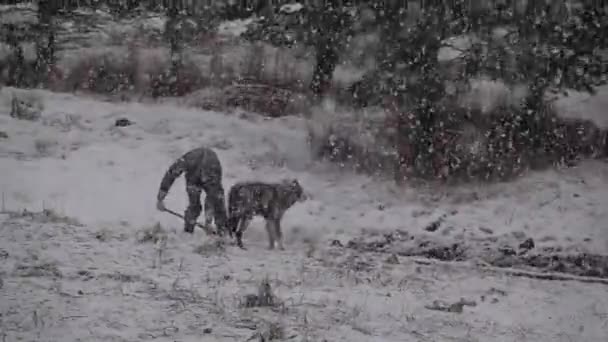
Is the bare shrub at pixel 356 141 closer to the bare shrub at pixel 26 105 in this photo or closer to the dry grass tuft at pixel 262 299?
the bare shrub at pixel 26 105

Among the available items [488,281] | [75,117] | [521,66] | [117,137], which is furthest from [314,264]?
[75,117]

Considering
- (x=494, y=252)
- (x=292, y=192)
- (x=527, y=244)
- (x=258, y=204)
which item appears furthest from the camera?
(x=527, y=244)

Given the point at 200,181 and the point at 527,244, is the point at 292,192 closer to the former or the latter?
the point at 200,181

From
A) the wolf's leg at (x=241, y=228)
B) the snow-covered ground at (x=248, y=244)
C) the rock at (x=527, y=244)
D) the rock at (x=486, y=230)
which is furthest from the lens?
the rock at (x=486, y=230)

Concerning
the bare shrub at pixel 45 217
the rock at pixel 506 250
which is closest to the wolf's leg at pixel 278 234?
the bare shrub at pixel 45 217

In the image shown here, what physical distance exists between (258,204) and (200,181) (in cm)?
78

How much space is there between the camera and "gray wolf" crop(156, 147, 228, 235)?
8.88 m

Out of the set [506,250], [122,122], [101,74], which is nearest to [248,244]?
[506,250]

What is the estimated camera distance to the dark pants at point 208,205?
9047 millimetres

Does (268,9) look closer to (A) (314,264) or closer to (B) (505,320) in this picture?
A: (A) (314,264)

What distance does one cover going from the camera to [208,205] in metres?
9.15

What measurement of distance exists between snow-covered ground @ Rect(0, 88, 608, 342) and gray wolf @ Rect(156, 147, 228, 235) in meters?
0.29

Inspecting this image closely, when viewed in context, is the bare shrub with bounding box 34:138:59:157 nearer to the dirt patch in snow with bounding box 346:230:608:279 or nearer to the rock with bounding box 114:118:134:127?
the rock with bounding box 114:118:134:127

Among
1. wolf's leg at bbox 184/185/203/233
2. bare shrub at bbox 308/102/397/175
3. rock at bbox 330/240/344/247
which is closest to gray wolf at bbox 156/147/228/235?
wolf's leg at bbox 184/185/203/233
